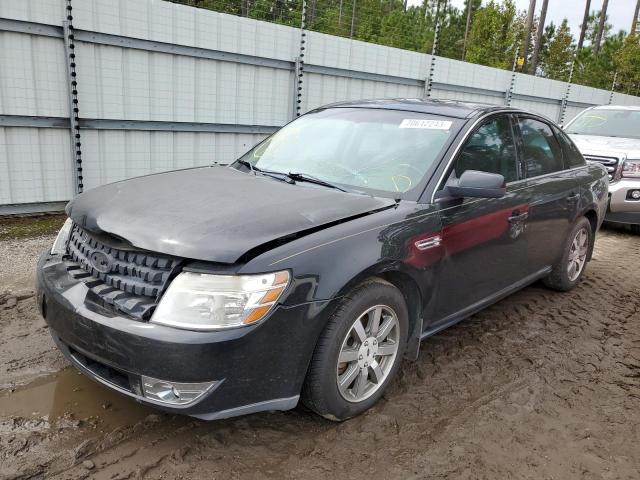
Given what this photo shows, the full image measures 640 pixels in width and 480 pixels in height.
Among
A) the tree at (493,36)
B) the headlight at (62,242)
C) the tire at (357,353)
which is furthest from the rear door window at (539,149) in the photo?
the tree at (493,36)

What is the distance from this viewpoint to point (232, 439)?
8.55 ft

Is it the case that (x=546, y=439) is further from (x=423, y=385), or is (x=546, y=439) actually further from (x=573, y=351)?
(x=573, y=351)

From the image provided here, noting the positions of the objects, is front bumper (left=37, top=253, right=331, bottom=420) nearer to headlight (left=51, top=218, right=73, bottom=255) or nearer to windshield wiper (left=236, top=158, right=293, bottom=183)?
headlight (left=51, top=218, right=73, bottom=255)

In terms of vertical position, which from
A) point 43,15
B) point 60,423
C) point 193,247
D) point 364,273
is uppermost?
point 43,15

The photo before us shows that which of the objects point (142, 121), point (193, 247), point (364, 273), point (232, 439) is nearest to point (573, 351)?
point (364, 273)

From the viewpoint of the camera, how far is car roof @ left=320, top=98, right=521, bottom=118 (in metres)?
3.59

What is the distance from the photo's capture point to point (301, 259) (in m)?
2.35

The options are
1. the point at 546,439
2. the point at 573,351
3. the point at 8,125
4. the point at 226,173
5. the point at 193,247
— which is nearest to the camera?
the point at 193,247

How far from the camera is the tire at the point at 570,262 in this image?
4711 millimetres

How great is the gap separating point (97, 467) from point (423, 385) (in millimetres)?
1844

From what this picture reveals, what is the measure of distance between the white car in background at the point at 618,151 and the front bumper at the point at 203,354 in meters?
6.41

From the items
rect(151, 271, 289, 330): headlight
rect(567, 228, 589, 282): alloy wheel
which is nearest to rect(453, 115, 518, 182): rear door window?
rect(567, 228, 589, 282): alloy wheel

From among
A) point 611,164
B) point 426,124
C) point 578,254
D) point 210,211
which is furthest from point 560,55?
point 210,211

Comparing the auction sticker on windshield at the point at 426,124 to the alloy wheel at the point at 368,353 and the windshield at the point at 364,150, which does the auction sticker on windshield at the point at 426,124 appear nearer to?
the windshield at the point at 364,150
